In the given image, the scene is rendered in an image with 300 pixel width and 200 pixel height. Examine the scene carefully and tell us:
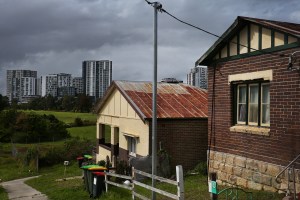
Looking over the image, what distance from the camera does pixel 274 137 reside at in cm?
966

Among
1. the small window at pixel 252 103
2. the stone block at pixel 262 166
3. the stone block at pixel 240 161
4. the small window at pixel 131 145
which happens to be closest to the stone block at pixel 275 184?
the stone block at pixel 262 166

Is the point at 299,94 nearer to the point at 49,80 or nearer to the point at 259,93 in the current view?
the point at 259,93

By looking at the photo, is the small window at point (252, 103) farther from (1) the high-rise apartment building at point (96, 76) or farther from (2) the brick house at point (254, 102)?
(1) the high-rise apartment building at point (96, 76)

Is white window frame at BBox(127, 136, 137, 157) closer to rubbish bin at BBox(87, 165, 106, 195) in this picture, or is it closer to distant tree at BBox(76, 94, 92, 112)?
rubbish bin at BBox(87, 165, 106, 195)

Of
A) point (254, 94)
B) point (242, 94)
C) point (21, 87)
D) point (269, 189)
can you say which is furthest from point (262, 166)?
point (21, 87)

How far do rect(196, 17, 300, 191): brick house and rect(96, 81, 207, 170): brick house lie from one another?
4.34 meters

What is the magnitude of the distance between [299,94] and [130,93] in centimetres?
1037

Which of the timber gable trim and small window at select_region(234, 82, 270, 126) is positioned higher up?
the timber gable trim

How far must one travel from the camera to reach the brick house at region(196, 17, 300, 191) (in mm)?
9250

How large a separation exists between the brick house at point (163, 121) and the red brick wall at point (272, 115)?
479 centimetres

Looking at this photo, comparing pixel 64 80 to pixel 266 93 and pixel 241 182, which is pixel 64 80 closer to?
pixel 241 182

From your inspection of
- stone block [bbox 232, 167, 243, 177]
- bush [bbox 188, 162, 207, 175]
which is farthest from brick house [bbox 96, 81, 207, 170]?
stone block [bbox 232, 167, 243, 177]

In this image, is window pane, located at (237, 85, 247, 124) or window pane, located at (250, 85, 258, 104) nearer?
window pane, located at (250, 85, 258, 104)

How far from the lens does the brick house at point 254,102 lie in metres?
9.25
